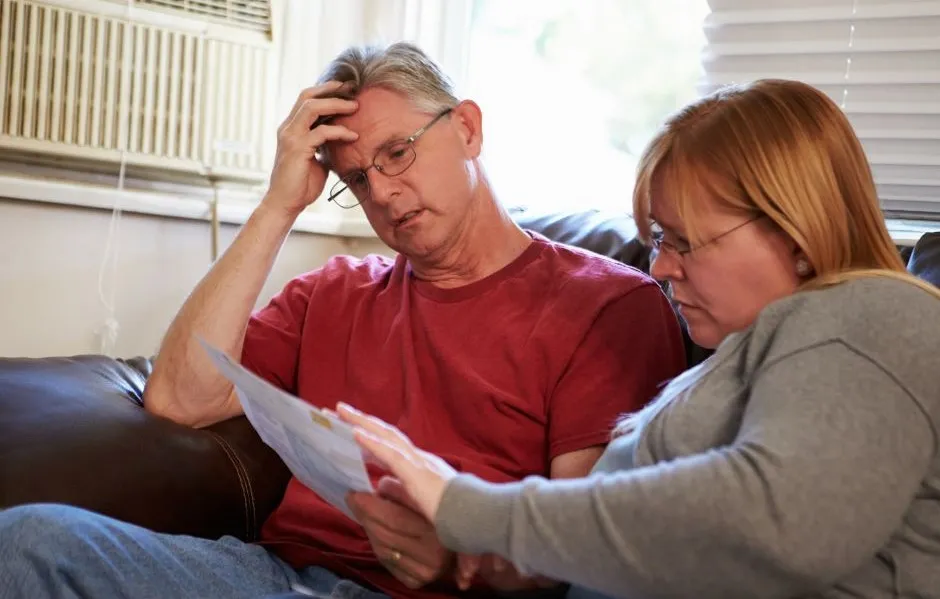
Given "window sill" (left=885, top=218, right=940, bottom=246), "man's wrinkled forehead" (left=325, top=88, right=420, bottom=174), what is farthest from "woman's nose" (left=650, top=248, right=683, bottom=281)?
"window sill" (left=885, top=218, right=940, bottom=246)

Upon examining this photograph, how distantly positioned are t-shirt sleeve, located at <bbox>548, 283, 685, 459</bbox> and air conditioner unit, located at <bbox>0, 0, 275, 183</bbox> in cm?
110

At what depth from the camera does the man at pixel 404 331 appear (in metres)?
1.35

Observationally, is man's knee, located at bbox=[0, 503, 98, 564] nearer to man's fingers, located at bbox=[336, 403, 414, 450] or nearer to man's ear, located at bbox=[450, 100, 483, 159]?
man's fingers, located at bbox=[336, 403, 414, 450]

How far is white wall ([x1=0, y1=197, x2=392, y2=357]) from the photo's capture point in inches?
78.1

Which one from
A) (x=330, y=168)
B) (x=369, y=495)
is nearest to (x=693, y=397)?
(x=369, y=495)

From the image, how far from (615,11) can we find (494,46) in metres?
0.33

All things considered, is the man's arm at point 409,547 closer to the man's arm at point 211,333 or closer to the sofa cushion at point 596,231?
the man's arm at point 211,333

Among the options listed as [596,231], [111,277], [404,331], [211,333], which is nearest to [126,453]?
[211,333]

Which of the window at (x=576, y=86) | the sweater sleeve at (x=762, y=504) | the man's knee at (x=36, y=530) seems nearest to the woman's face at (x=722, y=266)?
the sweater sleeve at (x=762, y=504)

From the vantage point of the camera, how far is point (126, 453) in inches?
55.8

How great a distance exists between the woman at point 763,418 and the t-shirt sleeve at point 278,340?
69 cm

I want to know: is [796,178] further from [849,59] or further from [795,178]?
[849,59]

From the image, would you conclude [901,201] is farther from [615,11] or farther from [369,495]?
[369,495]

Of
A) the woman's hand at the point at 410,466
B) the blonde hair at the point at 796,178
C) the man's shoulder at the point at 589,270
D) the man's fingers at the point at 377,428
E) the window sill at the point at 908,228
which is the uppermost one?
the blonde hair at the point at 796,178
